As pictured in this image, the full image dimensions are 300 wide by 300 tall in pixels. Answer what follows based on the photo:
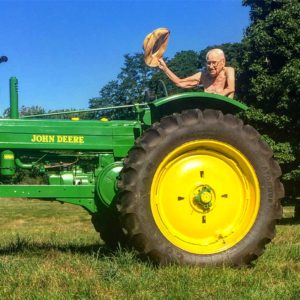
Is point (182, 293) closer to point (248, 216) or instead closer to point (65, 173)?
point (248, 216)

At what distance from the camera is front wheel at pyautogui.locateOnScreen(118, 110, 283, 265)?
15.7ft

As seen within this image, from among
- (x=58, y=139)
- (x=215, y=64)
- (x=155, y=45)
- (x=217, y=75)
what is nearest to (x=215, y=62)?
(x=215, y=64)

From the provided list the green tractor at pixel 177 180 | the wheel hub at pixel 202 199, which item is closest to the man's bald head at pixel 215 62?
the green tractor at pixel 177 180

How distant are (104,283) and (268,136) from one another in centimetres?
1989

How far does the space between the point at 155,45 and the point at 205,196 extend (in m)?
1.70

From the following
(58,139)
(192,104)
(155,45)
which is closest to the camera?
(192,104)

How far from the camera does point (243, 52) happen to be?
2467 centimetres

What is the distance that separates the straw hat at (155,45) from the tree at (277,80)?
16601mm

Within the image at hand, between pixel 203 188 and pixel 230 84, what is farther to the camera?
pixel 230 84

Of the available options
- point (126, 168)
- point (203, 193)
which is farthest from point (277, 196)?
point (126, 168)

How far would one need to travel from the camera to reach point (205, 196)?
5.01 m

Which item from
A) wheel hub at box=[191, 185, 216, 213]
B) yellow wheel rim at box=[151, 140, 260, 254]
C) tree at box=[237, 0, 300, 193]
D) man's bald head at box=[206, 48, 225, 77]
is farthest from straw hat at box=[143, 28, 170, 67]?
tree at box=[237, 0, 300, 193]

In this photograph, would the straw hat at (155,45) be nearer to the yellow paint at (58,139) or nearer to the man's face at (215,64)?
the man's face at (215,64)

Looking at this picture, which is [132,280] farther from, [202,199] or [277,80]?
[277,80]
